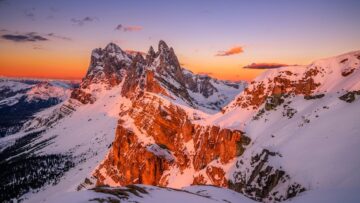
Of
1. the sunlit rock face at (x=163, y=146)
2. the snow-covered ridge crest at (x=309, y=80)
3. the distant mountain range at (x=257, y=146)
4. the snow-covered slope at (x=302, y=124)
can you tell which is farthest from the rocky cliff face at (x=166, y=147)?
the snow-covered ridge crest at (x=309, y=80)

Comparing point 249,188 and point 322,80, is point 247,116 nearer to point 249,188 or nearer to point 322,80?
point 322,80

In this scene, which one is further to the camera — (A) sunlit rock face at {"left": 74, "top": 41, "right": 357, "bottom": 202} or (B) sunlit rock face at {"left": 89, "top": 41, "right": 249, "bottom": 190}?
(B) sunlit rock face at {"left": 89, "top": 41, "right": 249, "bottom": 190}

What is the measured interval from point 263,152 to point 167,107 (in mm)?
81916

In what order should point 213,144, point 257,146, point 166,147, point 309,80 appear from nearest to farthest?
point 257,146
point 309,80
point 213,144
point 166,147

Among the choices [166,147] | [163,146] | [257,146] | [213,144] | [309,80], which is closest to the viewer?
[257,146]

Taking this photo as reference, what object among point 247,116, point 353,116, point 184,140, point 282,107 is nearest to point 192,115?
point 184,140

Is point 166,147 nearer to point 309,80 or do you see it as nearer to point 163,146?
point 163,146

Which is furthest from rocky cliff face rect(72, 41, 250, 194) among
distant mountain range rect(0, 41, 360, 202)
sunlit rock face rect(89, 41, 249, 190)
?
distant mountain range rect(0, 41, 360, 202)

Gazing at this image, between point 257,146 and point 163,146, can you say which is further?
point 163,146

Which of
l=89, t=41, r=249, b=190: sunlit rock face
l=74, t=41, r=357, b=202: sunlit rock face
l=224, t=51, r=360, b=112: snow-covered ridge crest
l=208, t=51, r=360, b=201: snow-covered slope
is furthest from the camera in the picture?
l=89, t=41, r=249, b=190: sunlit rock face

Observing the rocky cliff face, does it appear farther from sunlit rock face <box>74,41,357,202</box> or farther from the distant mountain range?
the distant mountain range

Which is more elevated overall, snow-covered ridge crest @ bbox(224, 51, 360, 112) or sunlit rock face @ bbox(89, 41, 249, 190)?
snow-covered ridge crest @ bbox(224, 51, 360, 112)

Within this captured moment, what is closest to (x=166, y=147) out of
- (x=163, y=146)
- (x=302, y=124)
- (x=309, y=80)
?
(x=163, y=146)

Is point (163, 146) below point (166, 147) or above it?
above
